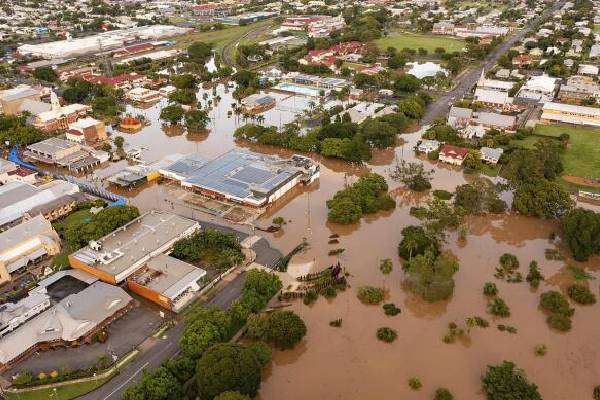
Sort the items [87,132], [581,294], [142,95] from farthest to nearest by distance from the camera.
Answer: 1. [142,95]
2. [87,132]
3. [581,294]

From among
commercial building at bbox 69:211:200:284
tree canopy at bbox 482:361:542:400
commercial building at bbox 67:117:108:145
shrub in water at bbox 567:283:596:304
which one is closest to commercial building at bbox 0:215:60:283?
commercial building at bbox 69:211:200:284

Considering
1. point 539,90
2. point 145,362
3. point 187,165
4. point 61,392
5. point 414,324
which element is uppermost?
point 539,90

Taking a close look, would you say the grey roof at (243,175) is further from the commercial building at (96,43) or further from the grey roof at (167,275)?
the commercial building at (96,43)

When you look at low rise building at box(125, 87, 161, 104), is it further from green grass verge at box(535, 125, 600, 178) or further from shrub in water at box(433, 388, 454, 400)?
shrub in water at box(433, 388, 454, 400)

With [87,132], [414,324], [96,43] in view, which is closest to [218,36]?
[96,43]

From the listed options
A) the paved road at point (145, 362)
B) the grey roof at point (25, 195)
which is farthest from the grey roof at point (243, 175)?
the paved road at point (145, 362)

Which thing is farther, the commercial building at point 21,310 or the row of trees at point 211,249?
the row of trees at point 211,249

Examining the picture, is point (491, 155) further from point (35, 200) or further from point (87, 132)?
point (87, 132)
